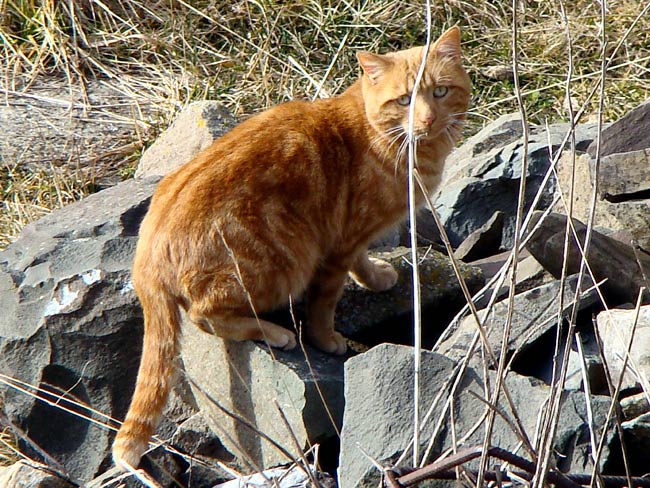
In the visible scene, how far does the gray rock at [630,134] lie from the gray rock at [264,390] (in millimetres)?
1827

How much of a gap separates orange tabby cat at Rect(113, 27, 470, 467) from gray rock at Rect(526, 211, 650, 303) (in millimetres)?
575

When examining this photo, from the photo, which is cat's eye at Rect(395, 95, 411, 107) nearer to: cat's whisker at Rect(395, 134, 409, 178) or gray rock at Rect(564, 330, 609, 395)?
cat's whisker at Rect(395, 134, 409, 178)

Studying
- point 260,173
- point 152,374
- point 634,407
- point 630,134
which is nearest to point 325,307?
point 260,173

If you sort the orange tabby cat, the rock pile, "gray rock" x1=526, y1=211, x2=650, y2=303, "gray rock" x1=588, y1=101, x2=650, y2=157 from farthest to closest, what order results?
"gray rock" x1=588, y1=101, x2=650, y2=157 → "gray rock" x1=526, y1=211, x2=650, y2=303 → the orange tabby cat → the rock pile

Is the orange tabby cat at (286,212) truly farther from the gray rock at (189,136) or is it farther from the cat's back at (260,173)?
the gray rock at (189,136)

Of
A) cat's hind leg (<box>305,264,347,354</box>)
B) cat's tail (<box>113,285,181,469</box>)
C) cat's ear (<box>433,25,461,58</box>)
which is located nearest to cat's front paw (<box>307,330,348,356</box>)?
cat's hind leg (<box>305,264,347,354</box>)

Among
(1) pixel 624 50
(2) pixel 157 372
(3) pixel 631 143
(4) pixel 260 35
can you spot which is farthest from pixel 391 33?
(2) pixel 157 372

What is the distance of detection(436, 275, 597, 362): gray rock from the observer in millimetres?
3244

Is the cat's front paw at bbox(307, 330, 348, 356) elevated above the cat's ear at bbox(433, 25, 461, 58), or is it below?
below

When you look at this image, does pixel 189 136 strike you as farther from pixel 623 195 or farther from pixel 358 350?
pixel 623 195

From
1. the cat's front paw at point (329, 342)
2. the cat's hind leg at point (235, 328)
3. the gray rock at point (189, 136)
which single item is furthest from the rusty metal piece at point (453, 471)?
the gray rock at point (189, 136)

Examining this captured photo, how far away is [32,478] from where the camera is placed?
3268 millimetres

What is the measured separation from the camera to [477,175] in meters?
4.88

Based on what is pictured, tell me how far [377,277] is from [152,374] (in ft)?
3.36
